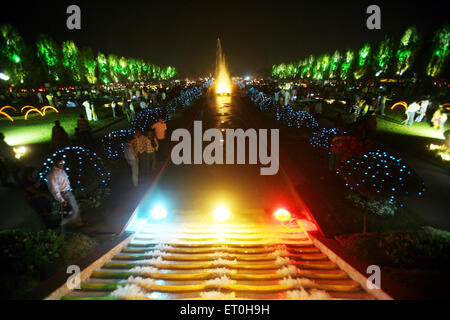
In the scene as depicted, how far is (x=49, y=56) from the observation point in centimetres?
5897

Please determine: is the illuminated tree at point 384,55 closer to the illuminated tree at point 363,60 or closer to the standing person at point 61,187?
the illuminated tree at point 363,60

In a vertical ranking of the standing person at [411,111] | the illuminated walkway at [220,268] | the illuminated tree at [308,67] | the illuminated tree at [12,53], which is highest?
the illuminated tree at [308,67]

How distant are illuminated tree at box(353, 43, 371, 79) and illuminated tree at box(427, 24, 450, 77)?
2282cm

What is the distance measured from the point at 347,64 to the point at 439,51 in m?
36.8

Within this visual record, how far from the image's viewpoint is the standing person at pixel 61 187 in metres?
5.19

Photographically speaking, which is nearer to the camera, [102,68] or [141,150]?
[141,150]

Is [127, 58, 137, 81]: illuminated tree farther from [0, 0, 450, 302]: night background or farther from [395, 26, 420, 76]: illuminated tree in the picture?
[0, 0, 450, 302]: night background

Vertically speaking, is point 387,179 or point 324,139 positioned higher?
point 324,139

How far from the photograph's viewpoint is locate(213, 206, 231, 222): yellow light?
6.42 m

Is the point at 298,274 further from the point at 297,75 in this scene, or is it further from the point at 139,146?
the point at 297,75

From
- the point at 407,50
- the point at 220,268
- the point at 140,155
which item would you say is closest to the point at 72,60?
the point at 140,155

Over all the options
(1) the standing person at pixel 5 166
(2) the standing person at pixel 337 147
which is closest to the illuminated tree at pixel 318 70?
(2) the standing person at pixel 337 147

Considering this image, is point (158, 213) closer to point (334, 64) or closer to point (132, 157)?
point (132, 157)

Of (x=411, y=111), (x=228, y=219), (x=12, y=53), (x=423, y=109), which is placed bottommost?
(x=228, y=219)
